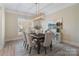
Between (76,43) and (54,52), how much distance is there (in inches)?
20.5

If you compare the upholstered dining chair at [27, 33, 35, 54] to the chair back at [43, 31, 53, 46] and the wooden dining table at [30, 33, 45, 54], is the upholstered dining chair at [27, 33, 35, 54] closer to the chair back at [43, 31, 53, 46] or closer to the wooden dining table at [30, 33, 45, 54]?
the wooden dining table at [30, 33, 45, 54]

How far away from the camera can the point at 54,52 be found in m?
2.35

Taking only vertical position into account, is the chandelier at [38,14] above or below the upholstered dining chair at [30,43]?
above

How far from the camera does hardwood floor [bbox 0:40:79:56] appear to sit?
227 cm

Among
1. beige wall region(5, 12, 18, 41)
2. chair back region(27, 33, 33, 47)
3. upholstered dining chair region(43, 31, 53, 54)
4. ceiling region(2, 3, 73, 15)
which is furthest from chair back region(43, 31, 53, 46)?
beige wall region(5, 12, 18, 41)

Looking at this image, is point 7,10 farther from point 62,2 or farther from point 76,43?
point 76,43

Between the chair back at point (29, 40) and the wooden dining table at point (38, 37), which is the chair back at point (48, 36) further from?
the chair back at point (29, 40)

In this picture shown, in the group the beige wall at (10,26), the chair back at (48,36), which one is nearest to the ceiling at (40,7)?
the beige wall at (10,26)

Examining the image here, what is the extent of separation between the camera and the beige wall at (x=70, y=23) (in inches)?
88.7

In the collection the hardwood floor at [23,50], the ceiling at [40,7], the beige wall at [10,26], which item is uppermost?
the ceiling at [40,7]

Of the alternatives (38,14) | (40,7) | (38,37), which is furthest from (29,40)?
(40,7)

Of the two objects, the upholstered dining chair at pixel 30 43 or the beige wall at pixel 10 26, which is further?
the upholstered dining chair at pixel 30 43

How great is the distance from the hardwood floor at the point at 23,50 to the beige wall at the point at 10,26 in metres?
0.13

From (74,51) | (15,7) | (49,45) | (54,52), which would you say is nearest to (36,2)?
(15,7)
